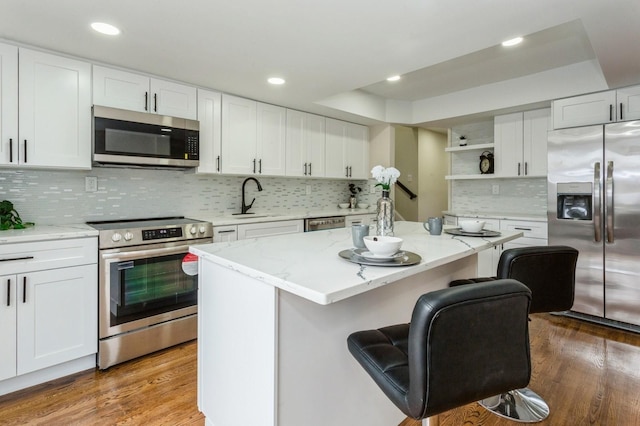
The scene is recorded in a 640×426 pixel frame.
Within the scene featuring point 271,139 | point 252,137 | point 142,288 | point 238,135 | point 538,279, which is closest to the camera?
point 538,279

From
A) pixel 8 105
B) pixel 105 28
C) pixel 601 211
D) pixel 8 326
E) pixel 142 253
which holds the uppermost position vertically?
pixel 105 28

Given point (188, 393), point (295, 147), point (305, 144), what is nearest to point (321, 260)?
point (188, 393)

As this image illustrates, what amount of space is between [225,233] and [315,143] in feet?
5.58

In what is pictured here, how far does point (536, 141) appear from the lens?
3719mm

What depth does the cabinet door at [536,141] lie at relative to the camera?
367 centimetres

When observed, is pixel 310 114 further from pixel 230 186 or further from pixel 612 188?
pixel 612 188

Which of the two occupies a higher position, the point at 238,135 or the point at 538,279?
the point at 238,135

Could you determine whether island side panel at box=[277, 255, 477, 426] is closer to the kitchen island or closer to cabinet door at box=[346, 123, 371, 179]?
the kitchen island

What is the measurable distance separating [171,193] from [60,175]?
847 millimetres

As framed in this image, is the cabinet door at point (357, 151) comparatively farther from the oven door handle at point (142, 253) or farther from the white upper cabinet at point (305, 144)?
the oven door handle at point (142, 253)

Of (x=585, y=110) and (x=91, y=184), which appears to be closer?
(x=91, y=184)

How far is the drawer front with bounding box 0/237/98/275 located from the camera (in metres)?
1.97

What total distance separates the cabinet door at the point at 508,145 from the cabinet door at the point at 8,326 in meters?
4.48

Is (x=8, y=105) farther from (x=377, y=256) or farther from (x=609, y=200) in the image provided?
(x=609, y=200)
